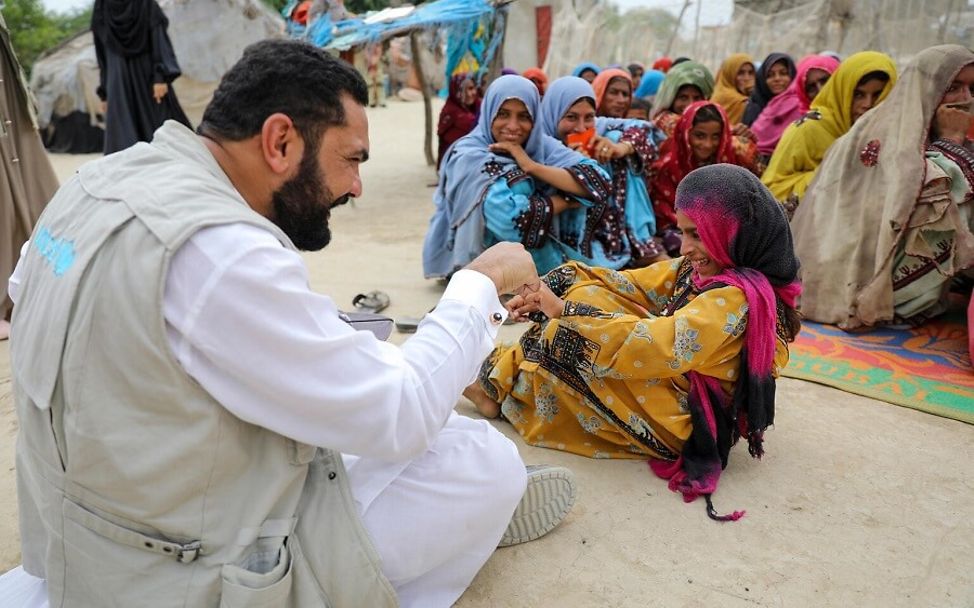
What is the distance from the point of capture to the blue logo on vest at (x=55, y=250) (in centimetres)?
131

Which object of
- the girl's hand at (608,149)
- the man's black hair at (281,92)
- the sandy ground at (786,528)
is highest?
the man's black hair at (281,92)

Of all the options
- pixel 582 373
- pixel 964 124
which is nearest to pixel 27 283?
pixel 582 373

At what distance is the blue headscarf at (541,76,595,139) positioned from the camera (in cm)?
470

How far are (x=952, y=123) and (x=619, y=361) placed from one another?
288 cm

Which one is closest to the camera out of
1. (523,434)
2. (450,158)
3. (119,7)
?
(523,434)

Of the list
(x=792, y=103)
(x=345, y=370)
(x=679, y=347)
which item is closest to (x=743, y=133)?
(x=792, y=103)

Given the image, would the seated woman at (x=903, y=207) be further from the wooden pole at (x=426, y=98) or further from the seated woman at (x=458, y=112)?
the wooden pole at (x=426, y=98)

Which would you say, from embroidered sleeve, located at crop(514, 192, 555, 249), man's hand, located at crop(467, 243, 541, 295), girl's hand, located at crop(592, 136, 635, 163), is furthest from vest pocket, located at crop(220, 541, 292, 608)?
girl's hand, located at crop(592, 136, 635, 163)

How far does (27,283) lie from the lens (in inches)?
58.3

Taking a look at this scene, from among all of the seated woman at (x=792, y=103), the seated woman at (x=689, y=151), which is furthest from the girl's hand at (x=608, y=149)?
the seated woman at (x=792, y=103)

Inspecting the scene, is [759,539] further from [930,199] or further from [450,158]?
[450,158]

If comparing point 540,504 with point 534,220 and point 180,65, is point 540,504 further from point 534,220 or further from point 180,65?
point 180,65

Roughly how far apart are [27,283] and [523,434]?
1864mm

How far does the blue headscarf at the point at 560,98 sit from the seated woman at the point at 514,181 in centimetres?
33
